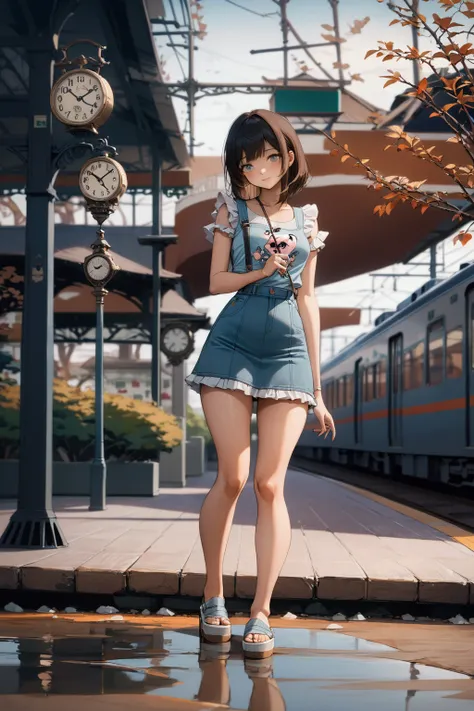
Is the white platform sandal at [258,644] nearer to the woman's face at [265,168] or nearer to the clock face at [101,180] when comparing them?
the woman's face at [265,168]

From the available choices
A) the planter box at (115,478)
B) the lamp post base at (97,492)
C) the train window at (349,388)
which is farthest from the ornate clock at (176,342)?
the lamp post base at (97,492)

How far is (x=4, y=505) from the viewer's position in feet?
41.8

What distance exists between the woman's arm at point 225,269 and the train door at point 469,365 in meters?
9.61

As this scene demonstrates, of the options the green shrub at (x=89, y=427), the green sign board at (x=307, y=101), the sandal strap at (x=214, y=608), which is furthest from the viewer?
the green sign board at (x=307, y=101)

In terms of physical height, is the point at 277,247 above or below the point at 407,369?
below

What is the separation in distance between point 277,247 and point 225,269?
0.82 feet

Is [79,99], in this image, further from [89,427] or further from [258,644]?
[89,427]

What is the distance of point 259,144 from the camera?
4711 millimetres

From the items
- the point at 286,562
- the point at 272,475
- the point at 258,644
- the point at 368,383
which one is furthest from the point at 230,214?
the point at 368,383

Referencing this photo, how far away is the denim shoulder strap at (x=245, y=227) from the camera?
15.4 feet

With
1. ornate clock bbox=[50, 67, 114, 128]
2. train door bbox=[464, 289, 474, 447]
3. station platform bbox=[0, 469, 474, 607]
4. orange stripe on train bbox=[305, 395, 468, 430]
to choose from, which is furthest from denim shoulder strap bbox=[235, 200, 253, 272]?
orange stripe on train bbox=[305, 395, 468, 430]

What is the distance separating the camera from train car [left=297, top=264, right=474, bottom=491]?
14492 mm

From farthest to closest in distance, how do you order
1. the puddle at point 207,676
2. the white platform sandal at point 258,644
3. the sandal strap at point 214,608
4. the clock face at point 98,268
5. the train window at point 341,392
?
1. the train window at point 341,392
2. the clock face at point 98,268
3. the sandal strap at point 214,608
4. the white platform sandal at point 258,644
5. the puddle at point 207,676

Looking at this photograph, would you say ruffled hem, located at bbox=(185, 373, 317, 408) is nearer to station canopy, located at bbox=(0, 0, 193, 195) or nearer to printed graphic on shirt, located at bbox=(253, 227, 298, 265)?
printed graphic on shirt, located at bbox=(253, 227, 298, 265)
